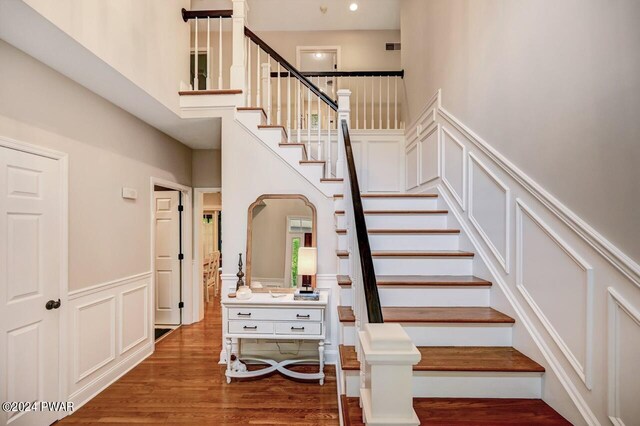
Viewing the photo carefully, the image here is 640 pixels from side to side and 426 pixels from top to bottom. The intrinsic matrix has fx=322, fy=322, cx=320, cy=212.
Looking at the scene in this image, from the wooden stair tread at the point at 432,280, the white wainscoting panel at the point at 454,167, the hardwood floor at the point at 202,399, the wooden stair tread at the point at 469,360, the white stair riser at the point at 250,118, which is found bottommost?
the hardwood floor at the point at 202,399

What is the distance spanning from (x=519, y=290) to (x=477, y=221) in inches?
24.9

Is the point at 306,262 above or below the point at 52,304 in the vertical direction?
above

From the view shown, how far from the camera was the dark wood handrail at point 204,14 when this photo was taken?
10.9ft

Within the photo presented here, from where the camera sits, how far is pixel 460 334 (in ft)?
5.92

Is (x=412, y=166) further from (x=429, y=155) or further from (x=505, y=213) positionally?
(x=505, y=213)

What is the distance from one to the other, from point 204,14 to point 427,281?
341cm

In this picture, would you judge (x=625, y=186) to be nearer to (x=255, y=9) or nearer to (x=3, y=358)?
(x=3, y=358)

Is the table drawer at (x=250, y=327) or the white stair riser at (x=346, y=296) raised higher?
the white stair riser at (x=346, y=296)

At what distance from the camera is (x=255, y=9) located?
525 centimetres

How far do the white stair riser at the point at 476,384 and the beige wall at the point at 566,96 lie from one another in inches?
31.4

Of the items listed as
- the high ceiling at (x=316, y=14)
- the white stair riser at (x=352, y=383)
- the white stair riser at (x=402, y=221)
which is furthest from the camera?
the high ceiling at (x=316, y=14)

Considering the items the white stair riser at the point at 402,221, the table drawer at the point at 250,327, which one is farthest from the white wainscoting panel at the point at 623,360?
the table drawer at the point at 250,327

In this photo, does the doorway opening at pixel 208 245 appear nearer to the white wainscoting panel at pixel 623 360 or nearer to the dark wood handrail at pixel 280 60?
the dark wood handrail at pixel 280 60

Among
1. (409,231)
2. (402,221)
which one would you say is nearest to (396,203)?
(402,221)
